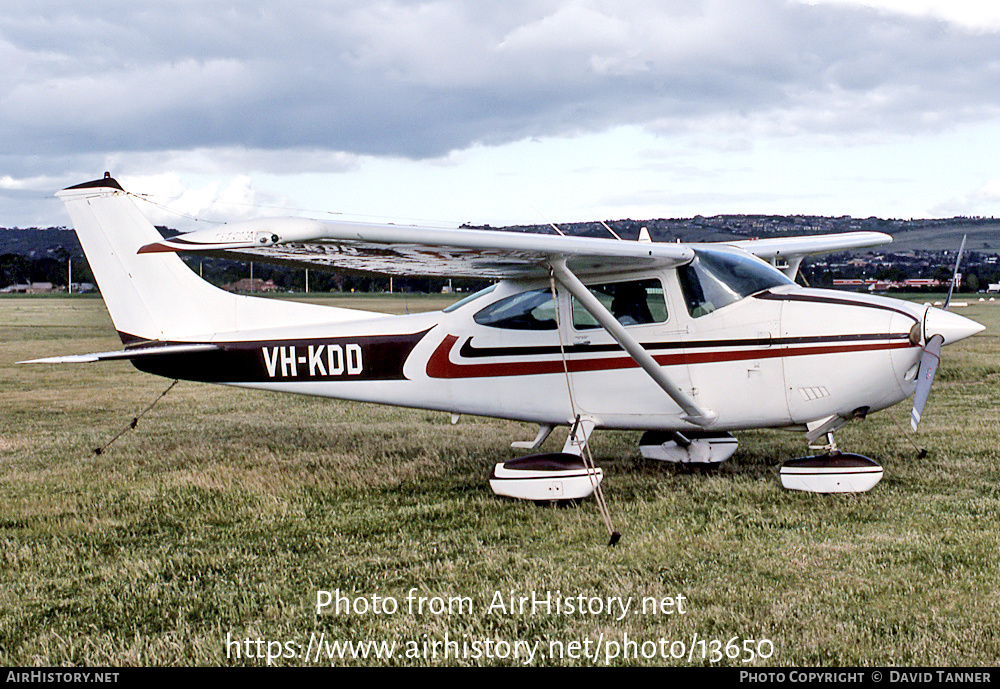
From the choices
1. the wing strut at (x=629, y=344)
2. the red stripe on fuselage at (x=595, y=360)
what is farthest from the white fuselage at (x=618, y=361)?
the wing strut at (x=629, y=344)

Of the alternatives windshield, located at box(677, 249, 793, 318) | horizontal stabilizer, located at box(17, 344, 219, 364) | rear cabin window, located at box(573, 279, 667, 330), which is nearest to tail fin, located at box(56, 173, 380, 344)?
horizontal stabilizer, located at box(17, 344, 219, 364)

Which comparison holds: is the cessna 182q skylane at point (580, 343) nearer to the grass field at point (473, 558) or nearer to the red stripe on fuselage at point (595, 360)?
the red stripe on fuselage at point (595, 360)

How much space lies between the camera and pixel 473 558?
5.50m

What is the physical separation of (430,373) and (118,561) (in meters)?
3.39

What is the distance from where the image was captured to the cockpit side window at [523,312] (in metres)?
7.70

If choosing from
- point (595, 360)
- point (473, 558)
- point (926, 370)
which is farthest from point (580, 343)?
point (926, 370)

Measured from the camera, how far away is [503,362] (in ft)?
25.8

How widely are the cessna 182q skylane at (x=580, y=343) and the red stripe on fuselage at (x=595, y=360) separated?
0.01m

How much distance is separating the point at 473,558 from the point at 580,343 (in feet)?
8.66

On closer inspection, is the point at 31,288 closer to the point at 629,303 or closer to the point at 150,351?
the point at 150,351

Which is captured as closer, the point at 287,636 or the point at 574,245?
the point at 287,636

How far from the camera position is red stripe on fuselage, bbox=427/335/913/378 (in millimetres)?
6857
